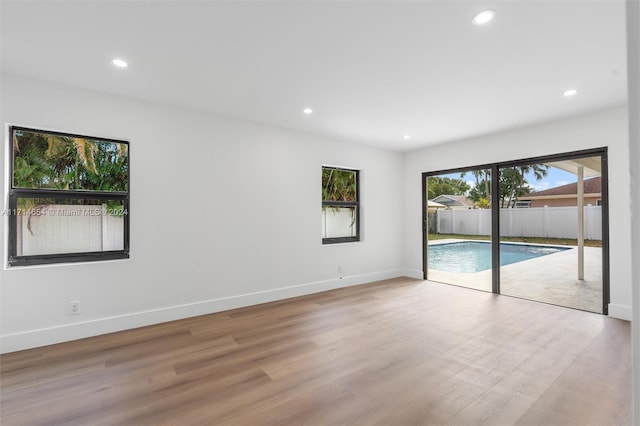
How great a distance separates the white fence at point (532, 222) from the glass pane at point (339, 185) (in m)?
1.88

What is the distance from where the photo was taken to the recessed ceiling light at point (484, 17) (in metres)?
2.04

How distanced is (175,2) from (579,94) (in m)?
3.98

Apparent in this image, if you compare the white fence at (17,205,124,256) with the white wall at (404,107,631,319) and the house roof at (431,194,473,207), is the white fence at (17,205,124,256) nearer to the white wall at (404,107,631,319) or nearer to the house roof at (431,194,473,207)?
the white wall at (404,107,631,319)

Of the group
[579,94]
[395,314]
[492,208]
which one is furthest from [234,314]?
[579,94]

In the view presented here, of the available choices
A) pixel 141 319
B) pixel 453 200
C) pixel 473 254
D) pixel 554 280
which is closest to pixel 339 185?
pixel 453 200

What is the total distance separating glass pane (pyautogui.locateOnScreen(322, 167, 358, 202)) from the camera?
524cm

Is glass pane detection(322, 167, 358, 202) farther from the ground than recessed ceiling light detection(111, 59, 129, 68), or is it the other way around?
recessed ceiling light detection(111, 59, 129, 68)

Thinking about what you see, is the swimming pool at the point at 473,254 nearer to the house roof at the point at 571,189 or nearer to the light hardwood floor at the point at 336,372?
the house roof at the point at 571,189

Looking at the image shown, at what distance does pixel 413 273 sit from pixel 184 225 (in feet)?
14.1

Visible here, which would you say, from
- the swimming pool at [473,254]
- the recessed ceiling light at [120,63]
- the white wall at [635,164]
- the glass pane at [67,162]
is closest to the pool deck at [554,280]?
the swimming pool at [473,254]

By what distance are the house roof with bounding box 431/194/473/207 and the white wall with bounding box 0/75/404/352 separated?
192cm

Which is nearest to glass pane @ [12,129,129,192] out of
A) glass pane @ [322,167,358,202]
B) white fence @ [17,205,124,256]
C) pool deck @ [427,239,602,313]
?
white fence @ [17,205,124,256]

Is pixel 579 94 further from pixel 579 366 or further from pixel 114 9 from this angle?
pixel 114 9

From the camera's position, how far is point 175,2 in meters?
1.96
